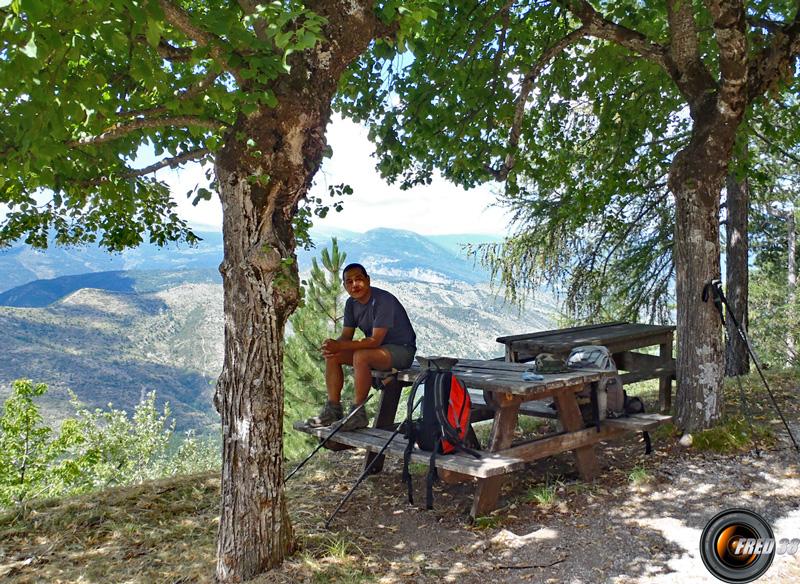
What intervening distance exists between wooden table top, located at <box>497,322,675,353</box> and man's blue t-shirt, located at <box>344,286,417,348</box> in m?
1.66

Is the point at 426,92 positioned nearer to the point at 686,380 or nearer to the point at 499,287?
the point at 686,380

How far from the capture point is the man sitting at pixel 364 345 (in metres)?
6.02

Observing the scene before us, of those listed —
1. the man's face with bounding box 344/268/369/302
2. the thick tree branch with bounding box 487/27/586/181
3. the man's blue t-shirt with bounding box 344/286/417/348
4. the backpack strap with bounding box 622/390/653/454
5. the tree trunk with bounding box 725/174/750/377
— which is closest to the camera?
the man's blue t-shirt with bounding box 344/286/417/348

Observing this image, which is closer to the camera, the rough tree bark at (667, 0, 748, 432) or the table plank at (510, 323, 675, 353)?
the rough tree bark at (667, 0, 748, 432)

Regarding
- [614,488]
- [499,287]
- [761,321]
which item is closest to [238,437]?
[614,488]

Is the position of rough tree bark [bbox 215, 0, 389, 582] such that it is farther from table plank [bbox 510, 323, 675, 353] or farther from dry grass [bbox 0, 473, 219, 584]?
table plank [bbox 510, 323, 675, 353]

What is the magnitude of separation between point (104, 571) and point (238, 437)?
156 cm

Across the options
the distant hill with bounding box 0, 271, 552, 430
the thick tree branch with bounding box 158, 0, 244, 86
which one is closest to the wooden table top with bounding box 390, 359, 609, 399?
the thick tree branch with bounding box 158, 0, 244, 86

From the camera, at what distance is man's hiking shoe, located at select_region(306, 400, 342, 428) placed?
20.4 feet

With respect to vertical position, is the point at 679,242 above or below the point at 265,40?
below

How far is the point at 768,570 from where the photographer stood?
4047mm

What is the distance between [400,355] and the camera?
6.21 metres

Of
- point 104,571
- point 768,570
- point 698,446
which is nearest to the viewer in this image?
point 768,570

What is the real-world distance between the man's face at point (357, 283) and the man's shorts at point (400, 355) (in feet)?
1.85
